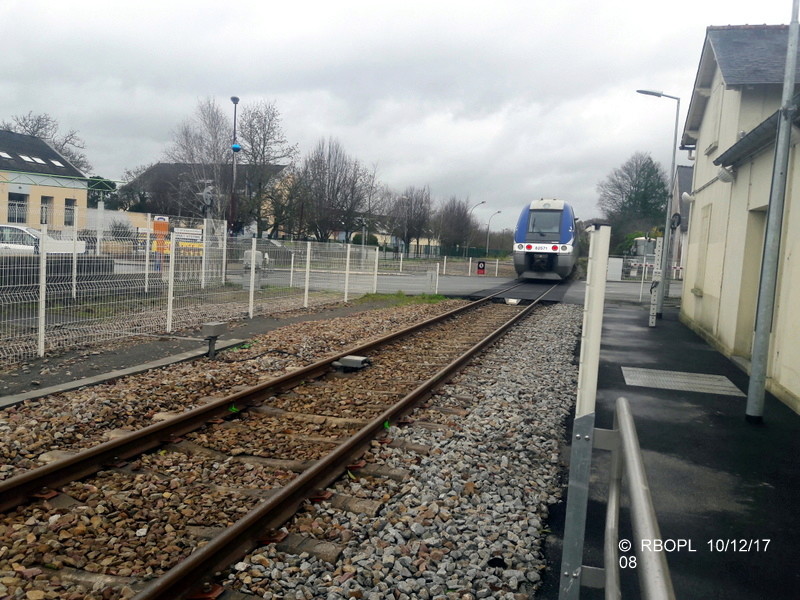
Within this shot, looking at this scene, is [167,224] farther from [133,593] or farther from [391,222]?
[391,222]

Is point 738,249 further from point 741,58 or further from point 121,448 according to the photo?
point 121,448

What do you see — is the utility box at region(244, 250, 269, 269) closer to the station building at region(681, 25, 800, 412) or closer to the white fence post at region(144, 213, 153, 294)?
the white fence post at region(144, 213, 153, 294)

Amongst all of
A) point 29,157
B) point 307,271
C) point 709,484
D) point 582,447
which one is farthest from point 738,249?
point 29,157

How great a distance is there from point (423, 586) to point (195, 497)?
181cm

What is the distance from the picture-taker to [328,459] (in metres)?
4.89

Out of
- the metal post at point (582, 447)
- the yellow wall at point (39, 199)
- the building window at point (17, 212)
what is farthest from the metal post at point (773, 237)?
the building window at point (17, 212)

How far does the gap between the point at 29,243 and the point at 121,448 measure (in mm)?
5705

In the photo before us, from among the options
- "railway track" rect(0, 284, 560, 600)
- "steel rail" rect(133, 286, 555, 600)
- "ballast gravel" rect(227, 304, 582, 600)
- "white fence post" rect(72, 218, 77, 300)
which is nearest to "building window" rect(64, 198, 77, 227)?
"white fence post" rect(72, 218, 77, 300)

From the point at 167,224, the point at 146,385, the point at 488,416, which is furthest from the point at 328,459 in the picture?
the point at 167,224

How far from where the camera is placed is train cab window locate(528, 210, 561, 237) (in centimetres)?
3081

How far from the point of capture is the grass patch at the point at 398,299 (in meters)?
20.2

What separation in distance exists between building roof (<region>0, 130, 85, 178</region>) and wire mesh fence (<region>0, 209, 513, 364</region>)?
2671 centimetres

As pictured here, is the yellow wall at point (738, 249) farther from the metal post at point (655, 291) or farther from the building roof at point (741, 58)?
the metal post at point (655, 291)

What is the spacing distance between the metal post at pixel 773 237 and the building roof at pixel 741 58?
4.93 metres
